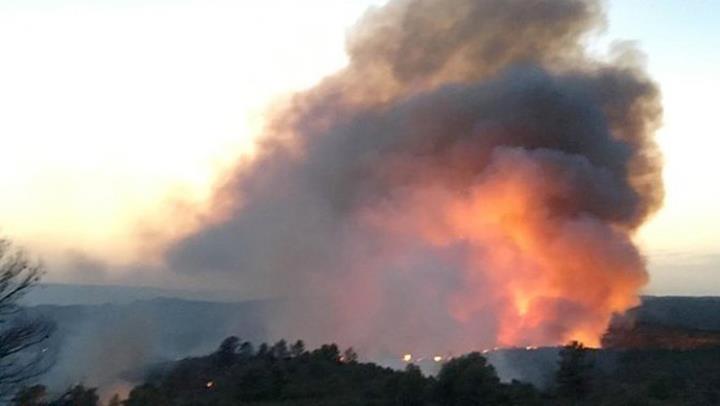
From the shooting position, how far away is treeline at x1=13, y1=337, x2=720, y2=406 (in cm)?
2564

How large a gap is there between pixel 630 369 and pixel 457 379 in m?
13.0

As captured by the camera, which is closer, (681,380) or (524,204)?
(681,380)

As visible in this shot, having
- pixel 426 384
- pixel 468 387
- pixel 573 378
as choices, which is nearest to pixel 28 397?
pixel 426 384

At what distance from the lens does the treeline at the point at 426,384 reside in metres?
25.6

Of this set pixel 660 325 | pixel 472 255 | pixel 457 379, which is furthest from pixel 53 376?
pixel 660 325

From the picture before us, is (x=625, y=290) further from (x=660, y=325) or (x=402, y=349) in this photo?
(x=402, y=349)

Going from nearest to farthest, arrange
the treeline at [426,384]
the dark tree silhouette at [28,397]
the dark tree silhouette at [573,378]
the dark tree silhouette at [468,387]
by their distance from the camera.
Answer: the dark tree silhouette at [28,397], the dark tree silhouette at [468,387], the treeline at [426,384], the dark tree silhouette at [573,378]

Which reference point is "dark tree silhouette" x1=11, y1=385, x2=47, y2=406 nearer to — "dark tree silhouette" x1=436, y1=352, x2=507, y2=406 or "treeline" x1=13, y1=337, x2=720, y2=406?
"treeline" x1=13, y1=337, x2=720, y2=406

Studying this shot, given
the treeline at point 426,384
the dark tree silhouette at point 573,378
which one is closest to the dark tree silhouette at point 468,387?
the treeline at point 426,384

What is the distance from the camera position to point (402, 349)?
50125 mm

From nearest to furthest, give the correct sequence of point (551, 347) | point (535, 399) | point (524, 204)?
point (535, 399)
point (551, 347)
point (524, 204)

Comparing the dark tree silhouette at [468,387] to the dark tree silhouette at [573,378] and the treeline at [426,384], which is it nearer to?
the treeline at [426,384]

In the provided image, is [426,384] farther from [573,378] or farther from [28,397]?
[28,397]

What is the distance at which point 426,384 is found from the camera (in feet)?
87.6
